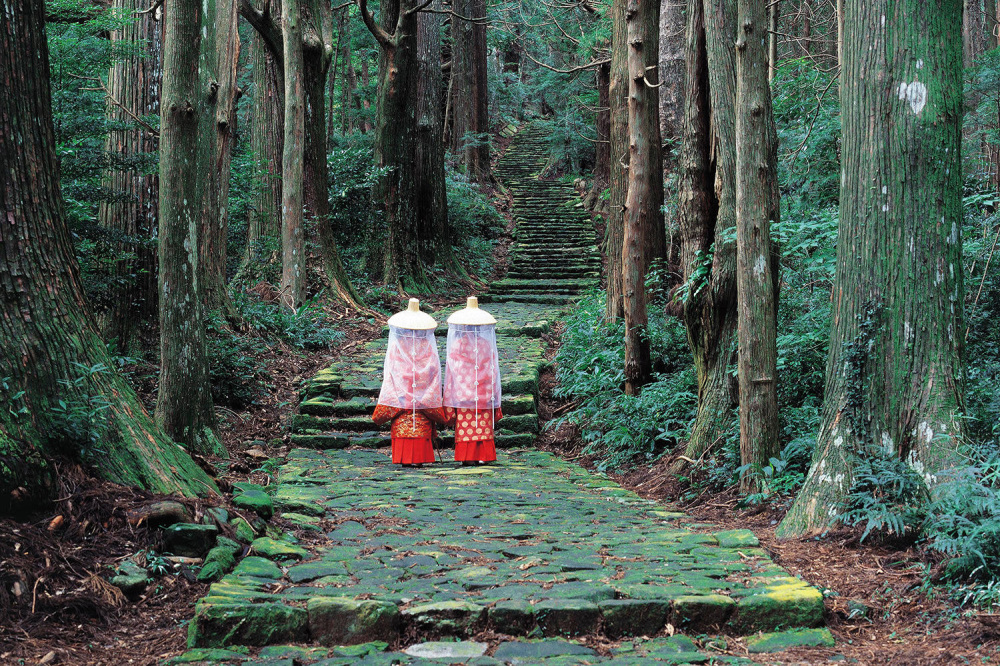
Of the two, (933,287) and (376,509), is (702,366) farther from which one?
(376,509)

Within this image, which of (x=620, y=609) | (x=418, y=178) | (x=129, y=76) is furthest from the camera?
(x=418, y=178)

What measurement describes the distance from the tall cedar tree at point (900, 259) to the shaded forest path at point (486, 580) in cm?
105

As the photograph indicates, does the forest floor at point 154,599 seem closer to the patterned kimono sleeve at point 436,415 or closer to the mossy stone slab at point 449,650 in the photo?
the mossy stone slab at point 449,650

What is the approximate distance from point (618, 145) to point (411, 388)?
201 inches

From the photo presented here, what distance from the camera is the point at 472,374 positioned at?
8633 mm

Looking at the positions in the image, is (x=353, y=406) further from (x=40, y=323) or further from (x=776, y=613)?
(x=776, y=613)

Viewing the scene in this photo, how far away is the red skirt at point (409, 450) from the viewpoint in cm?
872

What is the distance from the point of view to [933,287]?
16.7 feet

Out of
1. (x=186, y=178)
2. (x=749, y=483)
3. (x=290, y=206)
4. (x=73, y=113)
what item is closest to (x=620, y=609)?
(x=749, y=483)

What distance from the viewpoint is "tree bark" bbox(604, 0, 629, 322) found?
444 inches

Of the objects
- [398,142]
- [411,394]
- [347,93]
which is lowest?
[411,394]

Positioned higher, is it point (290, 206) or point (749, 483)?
point (290, 206)

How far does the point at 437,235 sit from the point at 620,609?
1470 centimetres

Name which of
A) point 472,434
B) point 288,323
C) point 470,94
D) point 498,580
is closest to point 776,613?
point 498,580
